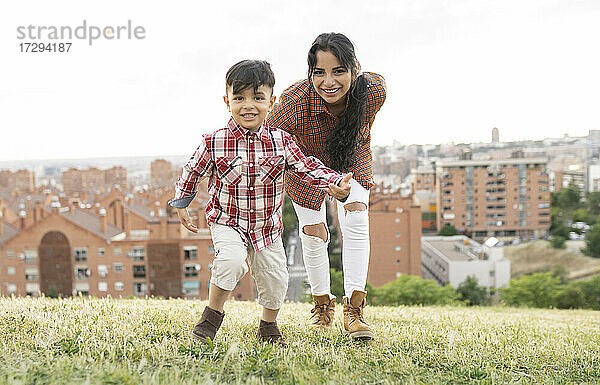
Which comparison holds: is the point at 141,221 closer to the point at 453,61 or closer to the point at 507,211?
the point at 453,61

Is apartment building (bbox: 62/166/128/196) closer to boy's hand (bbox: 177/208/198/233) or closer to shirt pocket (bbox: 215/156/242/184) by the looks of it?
boy's hand (bbox: 177/208/198/233)

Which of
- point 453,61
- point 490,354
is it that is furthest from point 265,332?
point 453,61

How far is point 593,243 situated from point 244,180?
32.8 meters

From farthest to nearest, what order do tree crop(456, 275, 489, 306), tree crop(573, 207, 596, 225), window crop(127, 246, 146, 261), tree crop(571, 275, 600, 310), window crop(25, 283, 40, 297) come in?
tree crop(573, 207, 596, 225)
window crop(25, 283, 40, 297)
tree crop(456, 275, 489, 306)
window crop(127, 246, 146, 261)
tree crop(571, 275, 600, 310)

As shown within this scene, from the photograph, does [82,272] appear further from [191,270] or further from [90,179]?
[90,179]

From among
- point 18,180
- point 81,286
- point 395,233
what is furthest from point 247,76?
point 18,180

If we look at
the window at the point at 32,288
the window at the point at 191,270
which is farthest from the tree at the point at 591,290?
the window at the point at 32,288

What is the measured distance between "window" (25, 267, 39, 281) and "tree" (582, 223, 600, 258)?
91.0 feet

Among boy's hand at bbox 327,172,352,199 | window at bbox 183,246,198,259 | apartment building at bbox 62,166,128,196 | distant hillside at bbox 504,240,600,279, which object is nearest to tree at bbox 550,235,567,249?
distant hillside at bbox 504,240,600,279

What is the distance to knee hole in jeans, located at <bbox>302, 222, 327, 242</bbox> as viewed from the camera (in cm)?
251

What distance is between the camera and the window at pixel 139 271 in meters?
19.6

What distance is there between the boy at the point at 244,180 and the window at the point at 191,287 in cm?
1801

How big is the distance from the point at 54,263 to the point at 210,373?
21592 mm

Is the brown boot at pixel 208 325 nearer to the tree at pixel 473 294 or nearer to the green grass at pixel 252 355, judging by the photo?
the green grass at pixel 252 355
